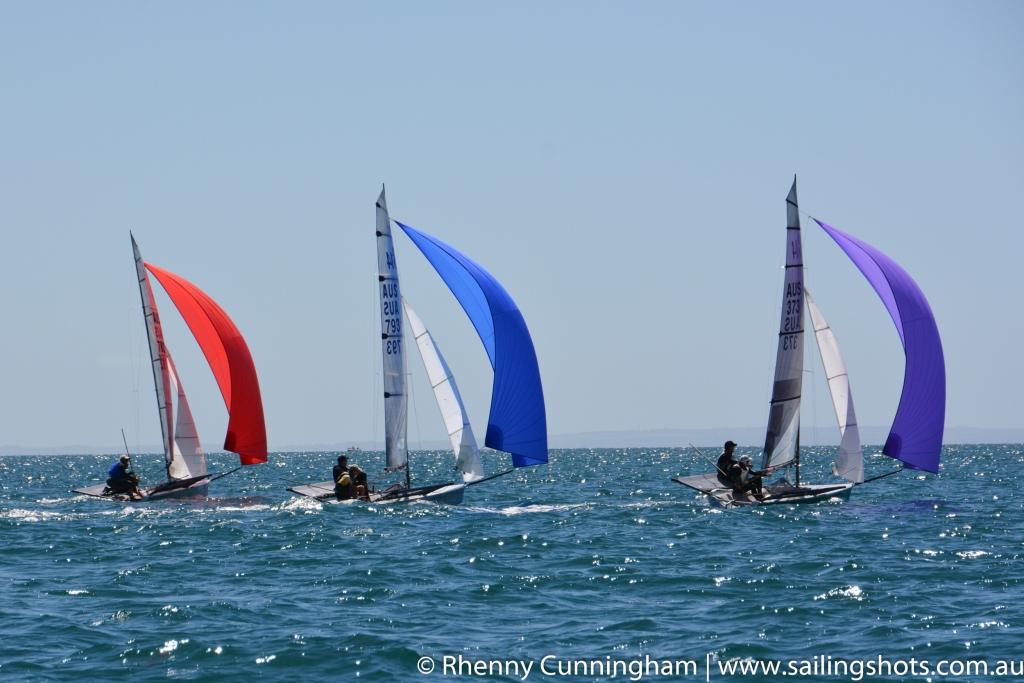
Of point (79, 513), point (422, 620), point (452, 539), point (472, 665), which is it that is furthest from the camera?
point (79, 513)

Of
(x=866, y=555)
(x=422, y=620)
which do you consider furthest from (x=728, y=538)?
(x=422, y=620)

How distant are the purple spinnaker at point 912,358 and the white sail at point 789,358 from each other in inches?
29.8

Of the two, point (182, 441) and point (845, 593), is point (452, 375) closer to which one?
point (182, 441)

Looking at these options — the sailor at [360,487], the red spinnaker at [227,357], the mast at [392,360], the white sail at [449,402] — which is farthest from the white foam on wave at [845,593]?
the red spinnaker at [227,357]

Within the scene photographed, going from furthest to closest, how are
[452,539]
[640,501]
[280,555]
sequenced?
[640,501] < [452,539] < [280,555]

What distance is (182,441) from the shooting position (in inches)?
1291

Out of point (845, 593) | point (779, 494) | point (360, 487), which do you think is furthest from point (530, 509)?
point (845, 593)

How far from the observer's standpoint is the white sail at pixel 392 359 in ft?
94.2

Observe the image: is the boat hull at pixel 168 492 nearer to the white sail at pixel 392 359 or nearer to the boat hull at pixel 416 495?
the boat hull at pixel 416 495

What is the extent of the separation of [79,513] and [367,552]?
36.8 feet

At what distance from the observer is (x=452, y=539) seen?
22875mm

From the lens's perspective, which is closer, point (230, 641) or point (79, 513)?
point (230, 641)

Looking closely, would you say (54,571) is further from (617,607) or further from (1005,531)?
(1005,531)

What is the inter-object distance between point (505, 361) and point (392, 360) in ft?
8.51
